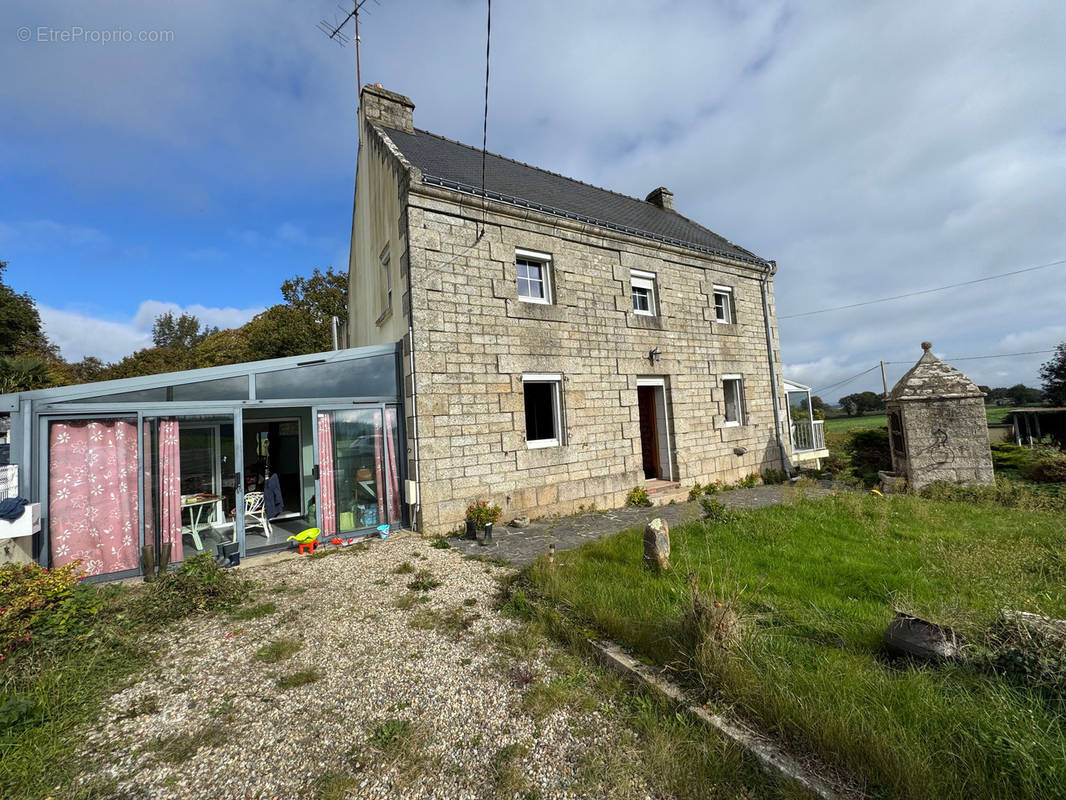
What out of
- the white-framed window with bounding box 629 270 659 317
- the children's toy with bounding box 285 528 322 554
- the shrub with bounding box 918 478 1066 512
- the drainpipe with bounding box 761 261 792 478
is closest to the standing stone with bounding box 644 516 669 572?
the children's toy with bounding box 285 528 322 554

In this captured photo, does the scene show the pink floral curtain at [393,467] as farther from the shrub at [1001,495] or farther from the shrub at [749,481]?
the shrub at [1001,495]

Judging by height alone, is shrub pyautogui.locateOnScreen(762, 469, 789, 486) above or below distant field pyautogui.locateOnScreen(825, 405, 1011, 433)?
below

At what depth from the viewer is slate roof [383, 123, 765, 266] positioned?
7.96m

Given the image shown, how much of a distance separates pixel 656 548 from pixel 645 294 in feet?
23.3

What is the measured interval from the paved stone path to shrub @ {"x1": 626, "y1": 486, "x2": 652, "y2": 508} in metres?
0.20

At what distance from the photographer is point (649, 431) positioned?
10516 millimetres

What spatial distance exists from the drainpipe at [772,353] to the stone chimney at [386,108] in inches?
423

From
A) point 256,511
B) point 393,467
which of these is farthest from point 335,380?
point 256,511

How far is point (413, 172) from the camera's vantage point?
6742 millimetres

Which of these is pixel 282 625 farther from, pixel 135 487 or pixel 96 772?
pixel 135 487

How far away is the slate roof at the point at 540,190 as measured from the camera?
796cm

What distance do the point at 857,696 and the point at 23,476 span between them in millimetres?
7733

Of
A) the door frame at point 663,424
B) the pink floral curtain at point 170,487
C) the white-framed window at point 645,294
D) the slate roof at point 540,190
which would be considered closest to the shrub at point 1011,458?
the slate roof at point 540,190

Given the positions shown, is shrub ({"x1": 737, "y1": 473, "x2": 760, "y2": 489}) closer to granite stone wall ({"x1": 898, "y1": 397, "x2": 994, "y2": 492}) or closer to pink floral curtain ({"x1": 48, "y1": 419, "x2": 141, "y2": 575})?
granite stone wall ({"x1": 898, "y1": 397, "x2": 994, "y2": 492})
